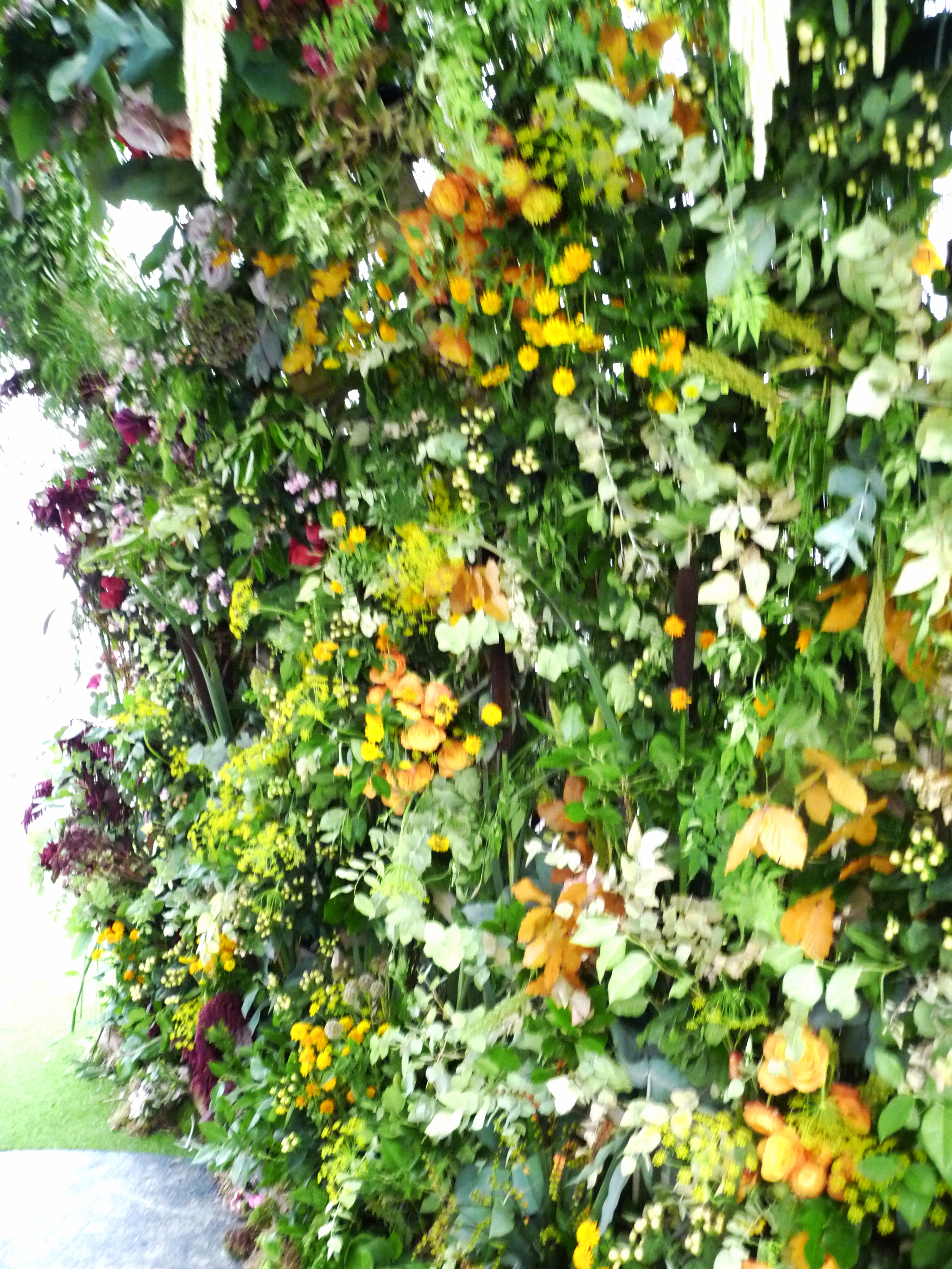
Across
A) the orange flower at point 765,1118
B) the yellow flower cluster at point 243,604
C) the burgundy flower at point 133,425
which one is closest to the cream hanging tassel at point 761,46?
the orange flower at point 765,1118

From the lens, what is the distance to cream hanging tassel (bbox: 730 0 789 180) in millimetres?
583

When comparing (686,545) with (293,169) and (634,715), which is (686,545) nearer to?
(634,715)

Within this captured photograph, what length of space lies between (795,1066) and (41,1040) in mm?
2151

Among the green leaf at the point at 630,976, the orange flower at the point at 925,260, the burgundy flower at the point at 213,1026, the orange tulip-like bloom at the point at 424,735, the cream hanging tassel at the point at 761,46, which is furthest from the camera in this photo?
the burgundy flower at the point at 213,1026

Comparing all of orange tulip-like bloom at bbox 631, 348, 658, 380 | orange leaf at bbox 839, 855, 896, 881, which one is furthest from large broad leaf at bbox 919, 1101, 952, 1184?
orange tulip-like bloom at bbox 631, 348, 658, 380

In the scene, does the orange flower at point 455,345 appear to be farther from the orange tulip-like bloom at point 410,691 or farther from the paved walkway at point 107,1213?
the paved walkway at point 107,1213

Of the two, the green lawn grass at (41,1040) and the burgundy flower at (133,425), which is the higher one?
the burgundy flower at (133,425)

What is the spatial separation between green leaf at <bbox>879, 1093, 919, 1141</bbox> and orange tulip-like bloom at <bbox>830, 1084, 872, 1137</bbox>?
0.04m

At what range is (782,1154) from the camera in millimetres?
865

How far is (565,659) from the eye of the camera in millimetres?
1141

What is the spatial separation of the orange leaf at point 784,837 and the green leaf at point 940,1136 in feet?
0.81

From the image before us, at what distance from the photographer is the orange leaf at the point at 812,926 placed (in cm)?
87

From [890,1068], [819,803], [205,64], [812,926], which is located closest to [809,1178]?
[890,1068]

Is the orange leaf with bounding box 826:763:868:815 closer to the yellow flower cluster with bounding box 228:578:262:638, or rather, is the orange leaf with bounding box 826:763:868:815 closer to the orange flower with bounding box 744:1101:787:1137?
the orange flower with bounding box 744:1101:787:1137
